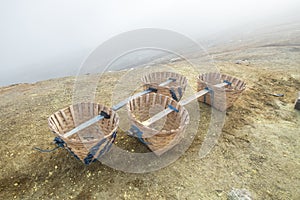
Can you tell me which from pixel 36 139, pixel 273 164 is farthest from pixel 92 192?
pixel 273 164

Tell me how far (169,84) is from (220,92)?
5.20ft

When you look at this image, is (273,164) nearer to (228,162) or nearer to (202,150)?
(228,162)

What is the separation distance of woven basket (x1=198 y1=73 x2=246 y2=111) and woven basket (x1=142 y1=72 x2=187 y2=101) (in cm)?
A: 60

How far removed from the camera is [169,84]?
5.94 metres

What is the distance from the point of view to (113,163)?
143 inches

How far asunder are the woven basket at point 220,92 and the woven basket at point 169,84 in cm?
60

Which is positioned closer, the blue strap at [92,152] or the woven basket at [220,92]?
the blue strap at [92,152]

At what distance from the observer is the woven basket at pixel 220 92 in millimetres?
4902

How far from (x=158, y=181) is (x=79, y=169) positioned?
4.71 ft

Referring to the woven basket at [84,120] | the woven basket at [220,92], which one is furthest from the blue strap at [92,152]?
the woven basket at [220,92]

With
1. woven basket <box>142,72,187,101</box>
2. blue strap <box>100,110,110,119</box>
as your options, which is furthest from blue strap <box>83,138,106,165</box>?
woven basket <box>142,72,187,101</box>

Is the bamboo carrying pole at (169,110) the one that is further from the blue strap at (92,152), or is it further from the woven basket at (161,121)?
the blue strap at (92,152)

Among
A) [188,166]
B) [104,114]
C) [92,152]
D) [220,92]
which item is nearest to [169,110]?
[188,166]

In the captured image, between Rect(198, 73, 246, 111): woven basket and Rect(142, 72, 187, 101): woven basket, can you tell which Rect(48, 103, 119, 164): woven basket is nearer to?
Rect(142, 72, 187, 101): woven basket
